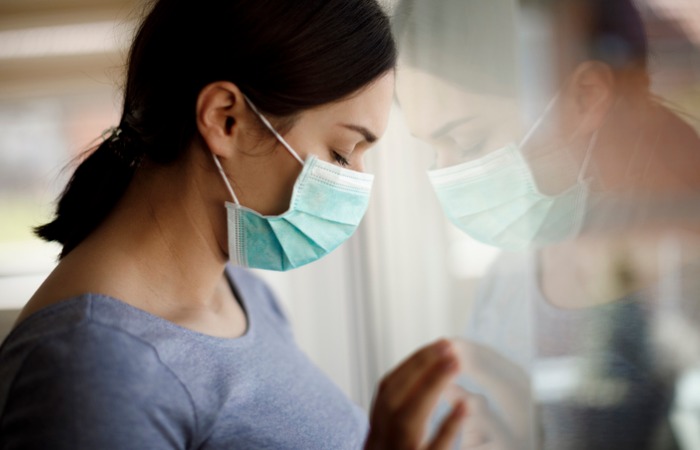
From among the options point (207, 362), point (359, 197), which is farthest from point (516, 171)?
point (207, 362)

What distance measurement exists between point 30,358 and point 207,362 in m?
0.21

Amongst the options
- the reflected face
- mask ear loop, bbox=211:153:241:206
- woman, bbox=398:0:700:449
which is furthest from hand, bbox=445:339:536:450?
mask ear loop, bbox=211:153:241:206

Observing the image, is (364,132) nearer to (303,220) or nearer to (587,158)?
(303,220)

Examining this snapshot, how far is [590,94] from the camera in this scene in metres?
0.79

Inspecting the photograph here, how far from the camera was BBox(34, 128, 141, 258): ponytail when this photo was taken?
92 centimetres

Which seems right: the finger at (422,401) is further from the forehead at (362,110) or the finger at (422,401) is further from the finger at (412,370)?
the forehead at (362,110)

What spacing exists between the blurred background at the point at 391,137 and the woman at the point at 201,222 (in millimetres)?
136

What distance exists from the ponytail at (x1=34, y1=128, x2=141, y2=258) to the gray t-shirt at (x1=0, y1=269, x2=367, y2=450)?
0.19m

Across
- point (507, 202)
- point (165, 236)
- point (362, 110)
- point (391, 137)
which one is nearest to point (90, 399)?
point (165, 236)

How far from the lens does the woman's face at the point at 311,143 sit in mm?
857

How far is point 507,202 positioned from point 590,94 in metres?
0.19

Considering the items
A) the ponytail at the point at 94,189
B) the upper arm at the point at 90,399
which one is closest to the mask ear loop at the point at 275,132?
the ponytail at the point at 94,189

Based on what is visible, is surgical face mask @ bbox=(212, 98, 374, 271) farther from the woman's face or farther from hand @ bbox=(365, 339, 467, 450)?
hand @ bbox=(365, 339, 467, 450)

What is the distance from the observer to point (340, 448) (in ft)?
3.14
